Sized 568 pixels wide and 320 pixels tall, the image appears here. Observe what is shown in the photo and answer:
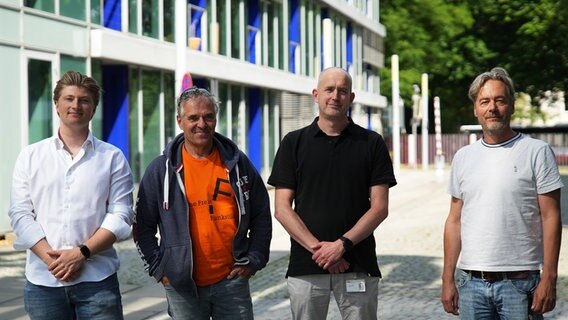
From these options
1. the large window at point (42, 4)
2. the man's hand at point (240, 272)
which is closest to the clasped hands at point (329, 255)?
the man's hand at point (240, 272)

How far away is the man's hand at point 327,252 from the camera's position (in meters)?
5.61

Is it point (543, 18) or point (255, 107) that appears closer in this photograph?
point (255, 107)

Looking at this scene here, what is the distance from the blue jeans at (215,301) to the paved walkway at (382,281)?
4.42 meters

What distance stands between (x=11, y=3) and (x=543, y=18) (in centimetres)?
4039

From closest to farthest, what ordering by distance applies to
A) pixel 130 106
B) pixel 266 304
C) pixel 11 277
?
pixel 266 304, pixel 11 277, pixel 130 106

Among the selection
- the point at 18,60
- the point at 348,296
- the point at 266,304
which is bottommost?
the point at 266,304

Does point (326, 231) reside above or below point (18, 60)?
below

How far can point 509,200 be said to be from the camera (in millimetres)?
5012

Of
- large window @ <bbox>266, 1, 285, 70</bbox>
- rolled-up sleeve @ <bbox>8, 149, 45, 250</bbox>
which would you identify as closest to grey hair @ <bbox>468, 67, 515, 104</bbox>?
rolled-up sleeve @ <bbox>8, 149, 45, 250</bbox>

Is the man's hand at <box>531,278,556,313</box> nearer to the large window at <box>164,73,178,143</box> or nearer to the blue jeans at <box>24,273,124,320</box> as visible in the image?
the blue jeans at <box>24,273,124,320</box>

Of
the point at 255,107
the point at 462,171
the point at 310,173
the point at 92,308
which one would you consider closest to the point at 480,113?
the point at 462,171

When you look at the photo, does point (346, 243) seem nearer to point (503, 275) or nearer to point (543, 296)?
point (503, 275)

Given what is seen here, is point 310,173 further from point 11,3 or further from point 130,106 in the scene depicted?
point 130,106

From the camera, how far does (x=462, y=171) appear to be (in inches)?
203
